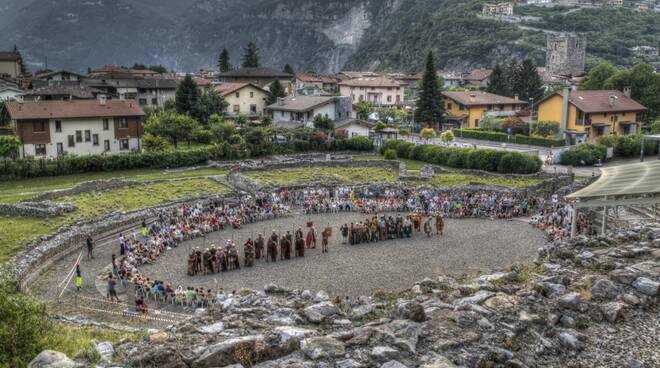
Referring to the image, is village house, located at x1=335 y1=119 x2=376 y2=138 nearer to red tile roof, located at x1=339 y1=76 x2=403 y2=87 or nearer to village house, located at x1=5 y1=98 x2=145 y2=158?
village house, located at x1=5 y1=98 x2=145 y2=158

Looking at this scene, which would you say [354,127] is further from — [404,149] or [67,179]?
[67,179]

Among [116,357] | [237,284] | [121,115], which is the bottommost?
[237,284]

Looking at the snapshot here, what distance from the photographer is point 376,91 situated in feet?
354

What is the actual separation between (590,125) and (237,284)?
56.9m

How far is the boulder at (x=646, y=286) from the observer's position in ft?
41.4

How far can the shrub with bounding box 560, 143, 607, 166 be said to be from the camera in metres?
54.9

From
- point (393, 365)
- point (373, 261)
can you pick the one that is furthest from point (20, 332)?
point (373, 261)

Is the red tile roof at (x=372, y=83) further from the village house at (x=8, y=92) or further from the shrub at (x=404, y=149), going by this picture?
the village house at (x=8, y=92)

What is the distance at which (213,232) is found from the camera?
35188 millimetres

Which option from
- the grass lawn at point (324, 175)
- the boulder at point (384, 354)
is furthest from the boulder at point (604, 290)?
the grass lawn at point (324, 175)

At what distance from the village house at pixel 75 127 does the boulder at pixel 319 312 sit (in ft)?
166

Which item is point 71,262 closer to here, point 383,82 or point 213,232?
point 213,232

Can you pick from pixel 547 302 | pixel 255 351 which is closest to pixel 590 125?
pixel 547 302

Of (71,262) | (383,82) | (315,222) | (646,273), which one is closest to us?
(646,273)
